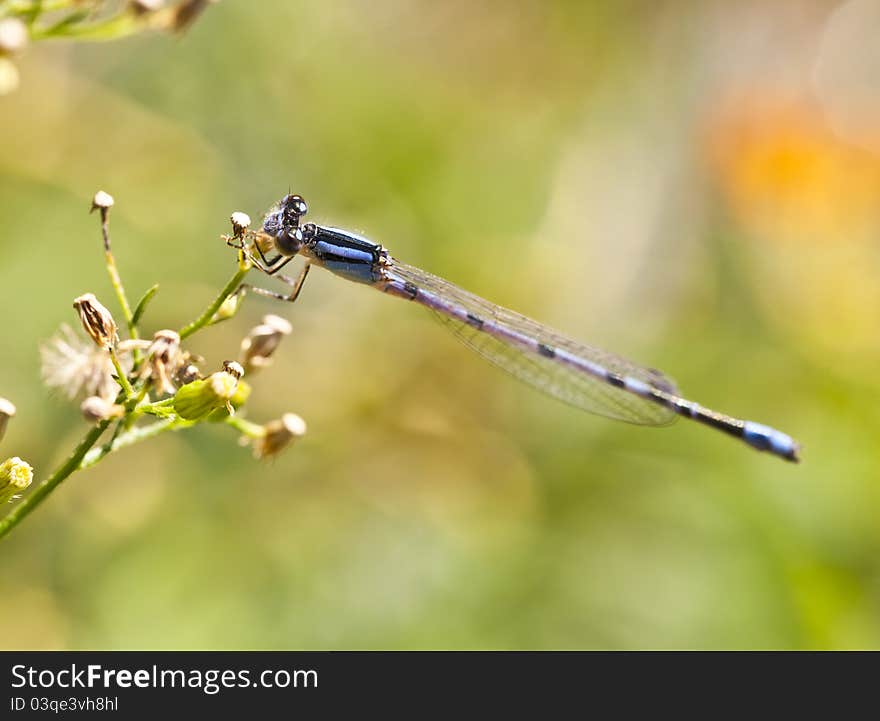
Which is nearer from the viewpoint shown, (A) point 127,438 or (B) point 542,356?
(A) point 127,438

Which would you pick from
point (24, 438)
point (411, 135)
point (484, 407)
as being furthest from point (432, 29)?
point (24, 438)

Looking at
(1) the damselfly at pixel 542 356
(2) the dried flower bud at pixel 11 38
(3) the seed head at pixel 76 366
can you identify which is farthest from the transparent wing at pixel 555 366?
(2) the dried flower bud at pixel 11 38

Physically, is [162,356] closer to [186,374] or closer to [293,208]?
[186,374]

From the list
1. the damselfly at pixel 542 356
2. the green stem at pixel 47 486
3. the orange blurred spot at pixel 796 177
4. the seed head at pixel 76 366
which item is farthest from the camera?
the orange blurred spot at pixel 796 177

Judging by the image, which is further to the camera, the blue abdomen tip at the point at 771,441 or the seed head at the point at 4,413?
the blue abdomen tip at the point at 771,441

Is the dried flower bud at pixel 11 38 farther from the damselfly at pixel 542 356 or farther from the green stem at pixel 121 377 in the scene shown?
the damselfly at pixel 542 356

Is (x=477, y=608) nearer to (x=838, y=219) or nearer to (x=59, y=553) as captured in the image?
(x=59, y=553)

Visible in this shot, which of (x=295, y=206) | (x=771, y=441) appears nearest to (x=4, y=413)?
(x=295, y=206)
